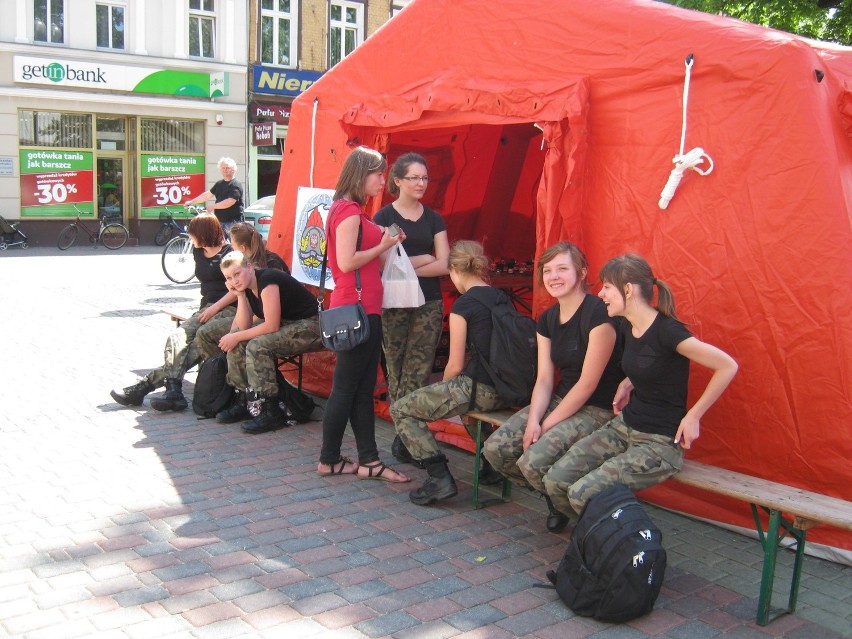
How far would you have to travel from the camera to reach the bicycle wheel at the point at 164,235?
Answer: 68.7 feet

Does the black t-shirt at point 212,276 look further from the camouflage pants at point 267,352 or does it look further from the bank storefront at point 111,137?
the bank storefront at point 111,137

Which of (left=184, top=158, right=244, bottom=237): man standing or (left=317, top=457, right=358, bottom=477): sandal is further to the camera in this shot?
(left=184, top=158, right=244, bottom=237): man standing

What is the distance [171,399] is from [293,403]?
93 centimetres

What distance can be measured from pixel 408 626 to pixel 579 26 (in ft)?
10.6

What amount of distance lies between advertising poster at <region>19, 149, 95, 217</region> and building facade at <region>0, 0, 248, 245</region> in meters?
0.02

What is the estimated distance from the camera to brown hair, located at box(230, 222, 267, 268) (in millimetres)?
6090

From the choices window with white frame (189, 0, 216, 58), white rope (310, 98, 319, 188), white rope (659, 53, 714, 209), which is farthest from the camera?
window with white frame (189, 0, 216, 58)

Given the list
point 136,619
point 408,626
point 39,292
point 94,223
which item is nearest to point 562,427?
point 408,626

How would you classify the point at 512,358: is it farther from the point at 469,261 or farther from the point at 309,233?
the point at 309,233

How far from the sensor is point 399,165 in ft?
16.8

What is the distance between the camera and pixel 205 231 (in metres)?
6.57

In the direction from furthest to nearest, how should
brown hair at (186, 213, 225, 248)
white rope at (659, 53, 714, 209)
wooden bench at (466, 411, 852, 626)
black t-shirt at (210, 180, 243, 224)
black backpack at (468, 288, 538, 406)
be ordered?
black t-shirt at (210, 180, 243, 224) < brown hair at (186, 213, 225, 248) < black backpack at (468, 288, 538, 406) < white rope at (659, 53, 714, 209) < wooden bench at (466, 411, 852, 626)

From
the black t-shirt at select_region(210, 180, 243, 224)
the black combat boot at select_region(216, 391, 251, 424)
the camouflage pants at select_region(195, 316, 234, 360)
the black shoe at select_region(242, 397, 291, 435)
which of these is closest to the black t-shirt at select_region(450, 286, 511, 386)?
the black shoe at select_region(242, 397, 291, 435)

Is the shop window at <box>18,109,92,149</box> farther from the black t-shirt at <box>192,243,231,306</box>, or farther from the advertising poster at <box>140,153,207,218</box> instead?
the black t-shirt at <box>192,243,231,306</box>
